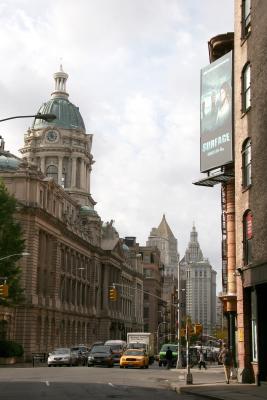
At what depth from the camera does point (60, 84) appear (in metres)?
140

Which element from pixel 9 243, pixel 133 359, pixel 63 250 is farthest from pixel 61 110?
pixel 133 359

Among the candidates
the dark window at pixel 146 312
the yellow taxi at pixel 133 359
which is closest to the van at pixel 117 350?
the yellow taxi at pixel 133 359

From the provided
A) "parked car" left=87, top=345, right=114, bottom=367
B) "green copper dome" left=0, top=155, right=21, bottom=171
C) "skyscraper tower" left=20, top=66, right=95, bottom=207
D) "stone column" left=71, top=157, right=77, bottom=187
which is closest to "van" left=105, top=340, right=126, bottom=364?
"parked car" left=87, top=345, right=114, bottom=367

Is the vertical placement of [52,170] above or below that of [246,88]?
above

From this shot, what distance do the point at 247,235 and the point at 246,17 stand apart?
11308 millimetres

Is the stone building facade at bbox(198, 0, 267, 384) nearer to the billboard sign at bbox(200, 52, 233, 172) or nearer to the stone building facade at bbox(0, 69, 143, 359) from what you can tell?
the billboard sign at bbox(200, 52, 233, 172)

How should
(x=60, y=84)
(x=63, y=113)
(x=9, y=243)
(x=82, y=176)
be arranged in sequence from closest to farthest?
(x=9, y=243)
(x=82, y=176)
(x=63, y=113)
(x=60, y=84)

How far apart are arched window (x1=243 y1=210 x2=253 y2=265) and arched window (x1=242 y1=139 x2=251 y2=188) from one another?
157 centimetres

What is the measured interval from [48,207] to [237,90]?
49.9 metres

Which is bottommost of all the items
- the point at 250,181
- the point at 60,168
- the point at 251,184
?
the point at 251,184

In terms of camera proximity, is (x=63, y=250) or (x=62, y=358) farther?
(x=63, y=250)

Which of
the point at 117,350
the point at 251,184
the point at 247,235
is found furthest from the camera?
the point at 117,350

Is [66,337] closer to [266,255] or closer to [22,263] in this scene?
[22,263]

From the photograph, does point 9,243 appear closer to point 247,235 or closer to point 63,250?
point 247,235
